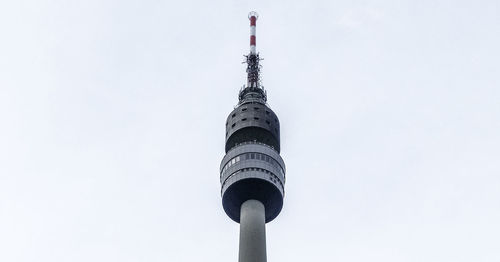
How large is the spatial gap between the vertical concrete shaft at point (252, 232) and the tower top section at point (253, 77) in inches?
918

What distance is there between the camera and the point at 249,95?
128250 mm

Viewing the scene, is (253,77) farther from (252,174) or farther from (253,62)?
(252,174)

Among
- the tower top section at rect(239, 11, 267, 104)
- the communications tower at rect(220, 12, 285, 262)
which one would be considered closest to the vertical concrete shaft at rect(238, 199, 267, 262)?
the communications tower at rect(220, 12, 285, 262)

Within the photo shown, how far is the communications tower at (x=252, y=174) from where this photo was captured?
346 ft

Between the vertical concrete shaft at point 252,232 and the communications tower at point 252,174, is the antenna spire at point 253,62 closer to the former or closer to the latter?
the communications tower at point 252,174

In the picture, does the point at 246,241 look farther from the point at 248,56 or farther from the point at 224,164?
the point at 248,56

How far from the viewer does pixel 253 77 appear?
134375mm

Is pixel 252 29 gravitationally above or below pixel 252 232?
above

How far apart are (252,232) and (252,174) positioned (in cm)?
1064

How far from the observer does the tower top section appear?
127713mm

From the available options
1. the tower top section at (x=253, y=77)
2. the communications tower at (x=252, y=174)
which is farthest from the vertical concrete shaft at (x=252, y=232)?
the tower top section at (x=253, y=77)

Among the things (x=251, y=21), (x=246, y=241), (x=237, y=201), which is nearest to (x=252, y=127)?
(x=237, y=201)

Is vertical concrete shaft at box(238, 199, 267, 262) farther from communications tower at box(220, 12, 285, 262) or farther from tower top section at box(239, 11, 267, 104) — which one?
tower top section at box(239, 11, 267, 104)

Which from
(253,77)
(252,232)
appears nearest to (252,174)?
(252,232)
